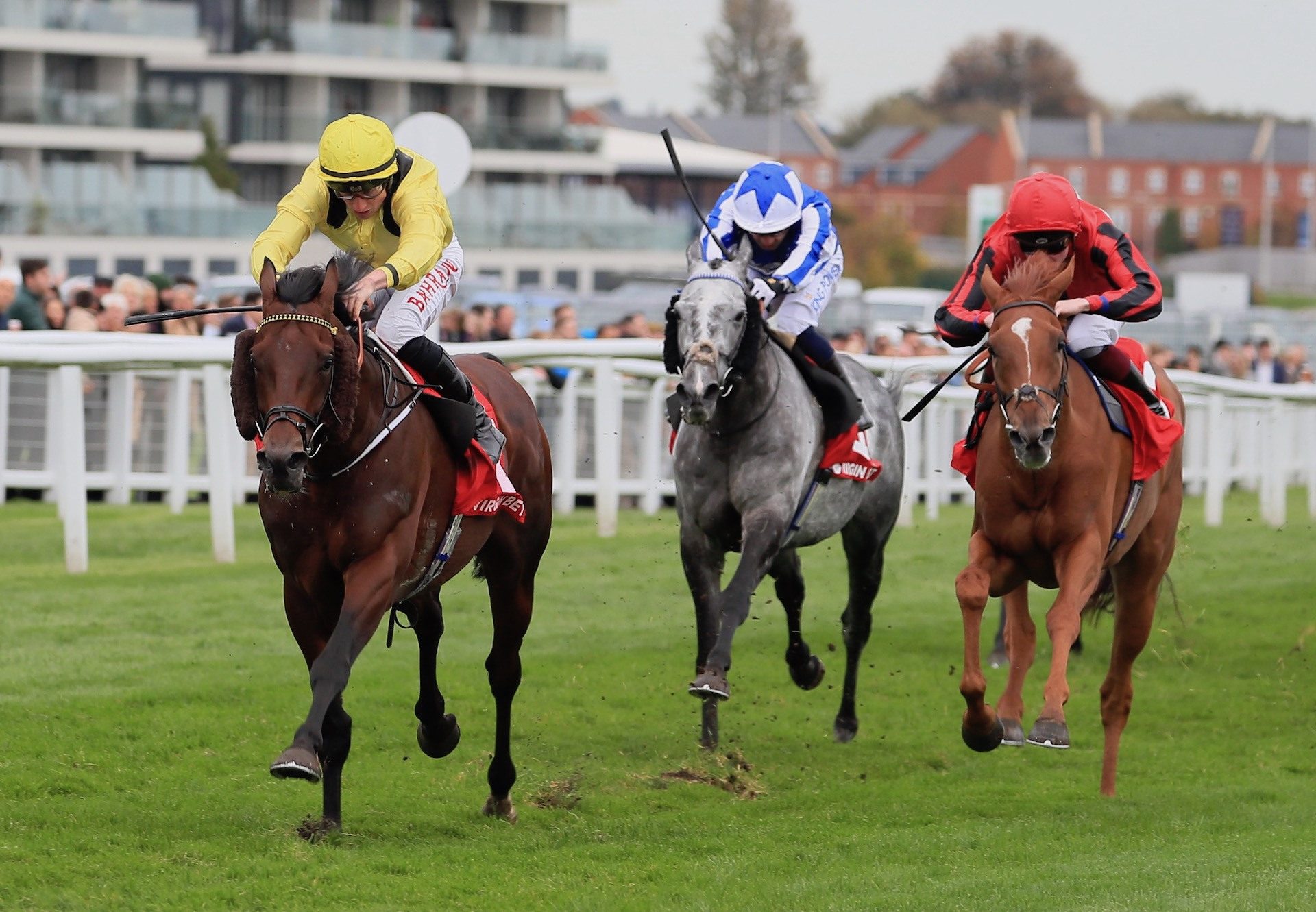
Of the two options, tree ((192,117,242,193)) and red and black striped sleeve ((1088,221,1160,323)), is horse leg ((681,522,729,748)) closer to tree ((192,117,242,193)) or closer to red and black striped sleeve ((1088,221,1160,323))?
red and black striped sleeve ((1088,221,1160,323))

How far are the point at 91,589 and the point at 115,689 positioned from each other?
220 cm

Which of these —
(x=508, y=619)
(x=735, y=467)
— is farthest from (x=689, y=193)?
(x=508, y=619)

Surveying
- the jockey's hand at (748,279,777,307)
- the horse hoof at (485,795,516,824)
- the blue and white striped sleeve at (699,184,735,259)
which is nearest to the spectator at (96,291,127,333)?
the blue and white striped sleeve at (699,184,735,259)

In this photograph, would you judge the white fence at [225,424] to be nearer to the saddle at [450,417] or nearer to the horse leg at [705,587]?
the horse leg at [705,587]

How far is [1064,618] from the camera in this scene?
20.3 ft

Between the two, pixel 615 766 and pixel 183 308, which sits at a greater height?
pixel 183 308

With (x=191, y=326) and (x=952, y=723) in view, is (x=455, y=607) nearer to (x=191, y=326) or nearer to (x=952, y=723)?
(x=952, y=723)

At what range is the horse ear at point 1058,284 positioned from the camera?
637cm

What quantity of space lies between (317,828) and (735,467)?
2.41 m

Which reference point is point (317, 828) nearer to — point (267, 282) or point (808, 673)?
point (267, 282)

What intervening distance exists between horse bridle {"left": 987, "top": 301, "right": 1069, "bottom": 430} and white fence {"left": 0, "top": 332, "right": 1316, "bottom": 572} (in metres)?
3.34

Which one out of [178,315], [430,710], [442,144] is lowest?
[430,710]

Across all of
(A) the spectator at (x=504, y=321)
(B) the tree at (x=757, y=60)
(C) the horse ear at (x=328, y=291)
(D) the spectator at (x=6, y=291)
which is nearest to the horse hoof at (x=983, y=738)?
(C) the horse ear at (x=328, y=291)

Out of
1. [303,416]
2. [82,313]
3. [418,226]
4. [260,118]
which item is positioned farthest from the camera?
[260,118]
